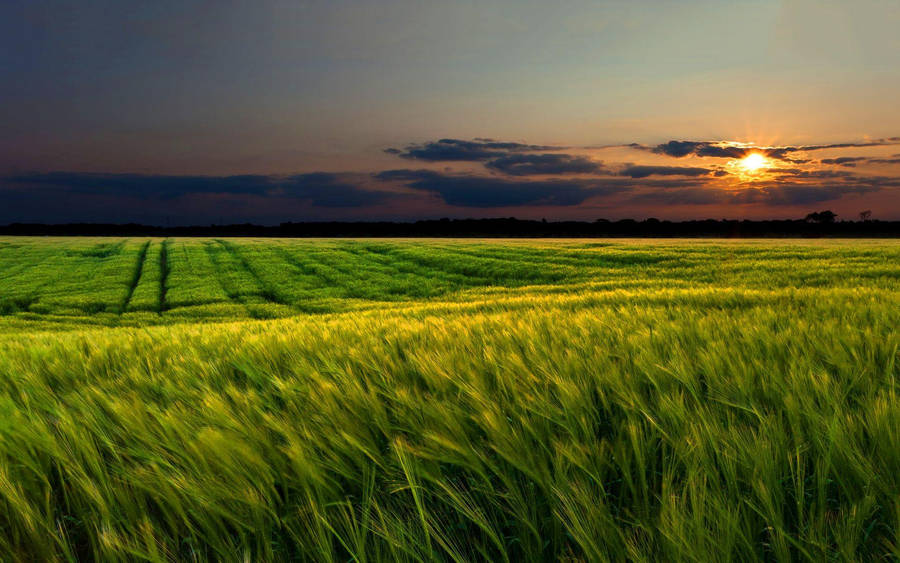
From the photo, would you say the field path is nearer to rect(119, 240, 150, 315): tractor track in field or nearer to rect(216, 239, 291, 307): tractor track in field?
rect(119, 240, 150, 315): tractor track in field

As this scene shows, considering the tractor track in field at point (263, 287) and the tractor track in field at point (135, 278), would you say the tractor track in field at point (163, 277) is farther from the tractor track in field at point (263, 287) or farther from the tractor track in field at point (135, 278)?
the tractor track in field at point (263, 287)

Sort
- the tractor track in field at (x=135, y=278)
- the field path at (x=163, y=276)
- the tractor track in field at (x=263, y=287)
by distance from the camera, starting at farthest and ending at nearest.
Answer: the tractor track in field at (x=263, y=287) → the tractor track in field at (x=135, y=278) → the field path at (x=163, y=276)

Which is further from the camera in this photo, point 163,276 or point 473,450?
point 163,276

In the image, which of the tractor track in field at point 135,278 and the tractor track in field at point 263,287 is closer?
the tractor track in field at point 135,278

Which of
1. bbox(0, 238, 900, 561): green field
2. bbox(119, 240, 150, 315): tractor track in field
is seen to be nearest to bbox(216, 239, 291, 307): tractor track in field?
bbox(119, 240, 150, 315): tractor track in field

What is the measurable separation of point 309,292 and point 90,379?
78.1 ft

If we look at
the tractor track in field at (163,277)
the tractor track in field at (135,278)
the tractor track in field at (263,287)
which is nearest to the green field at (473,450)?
the tractor track in field at (263,287)

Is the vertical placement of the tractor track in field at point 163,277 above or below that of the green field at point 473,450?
below

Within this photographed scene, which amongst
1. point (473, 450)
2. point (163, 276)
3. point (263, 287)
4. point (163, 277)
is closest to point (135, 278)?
point (163, 276)

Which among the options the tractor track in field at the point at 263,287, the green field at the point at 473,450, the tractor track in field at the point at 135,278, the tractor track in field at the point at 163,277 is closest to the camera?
the green field at the point at 473,450

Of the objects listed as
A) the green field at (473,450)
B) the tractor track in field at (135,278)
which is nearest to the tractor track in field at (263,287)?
the tractor track in field at (135,278)

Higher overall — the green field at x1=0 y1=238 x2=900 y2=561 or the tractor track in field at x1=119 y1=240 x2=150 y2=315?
the green field at x1=0 y1=238 x2=900 y2=561

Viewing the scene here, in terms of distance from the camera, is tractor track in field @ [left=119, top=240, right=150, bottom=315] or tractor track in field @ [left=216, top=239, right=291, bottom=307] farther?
tractor track in field @ [left=216, top=239, right=291, bottom=307]

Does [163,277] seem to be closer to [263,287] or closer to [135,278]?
[135,278]
